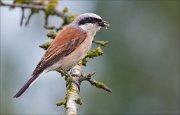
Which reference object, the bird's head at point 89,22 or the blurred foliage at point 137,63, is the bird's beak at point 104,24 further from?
the blurred foliage at point 137,63

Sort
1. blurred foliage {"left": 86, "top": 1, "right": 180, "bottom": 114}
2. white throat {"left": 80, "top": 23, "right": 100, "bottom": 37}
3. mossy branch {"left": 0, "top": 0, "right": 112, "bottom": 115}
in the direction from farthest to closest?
1. blurred foliage {"left": 86, "top": 1, "right": 180, "bottom": 114}
2. white throat {"left": 80, "top": 23, "right": 100, "bottom": 37}
3. mossy branch {"left": 0, "top": 0, "right": 112, "bottom": 115}

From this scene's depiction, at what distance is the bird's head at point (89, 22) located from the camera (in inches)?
310

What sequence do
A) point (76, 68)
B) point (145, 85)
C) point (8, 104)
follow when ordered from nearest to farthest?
point (76, 68) < point (8, 104) < point (145, 85)

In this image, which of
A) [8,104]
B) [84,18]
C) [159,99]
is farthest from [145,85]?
[84,18]

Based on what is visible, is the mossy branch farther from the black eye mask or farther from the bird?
the black eye mask

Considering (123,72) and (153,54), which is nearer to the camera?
(123,72)

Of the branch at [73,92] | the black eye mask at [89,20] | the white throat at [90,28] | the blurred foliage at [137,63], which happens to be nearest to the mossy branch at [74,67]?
the branch at [73,92]

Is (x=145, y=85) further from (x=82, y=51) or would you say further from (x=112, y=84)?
(x=82, y=51)

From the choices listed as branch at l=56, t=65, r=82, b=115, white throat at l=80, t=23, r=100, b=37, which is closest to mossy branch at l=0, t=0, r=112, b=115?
branch at l=56, t=65, r=82, b=115

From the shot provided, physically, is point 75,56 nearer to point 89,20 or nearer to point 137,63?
point 89,20

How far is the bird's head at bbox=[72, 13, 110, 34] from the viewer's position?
7.87 m

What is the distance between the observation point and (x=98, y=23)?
311 inches

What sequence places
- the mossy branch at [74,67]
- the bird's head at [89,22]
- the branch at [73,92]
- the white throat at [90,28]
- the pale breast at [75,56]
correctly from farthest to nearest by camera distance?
the white throat at [90,28]
the bird's head at [89,22]
the pale breast at [75,56]
the mossy branch at [74,67]
the branch at [73,92]

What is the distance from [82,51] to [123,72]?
17.0 ft
